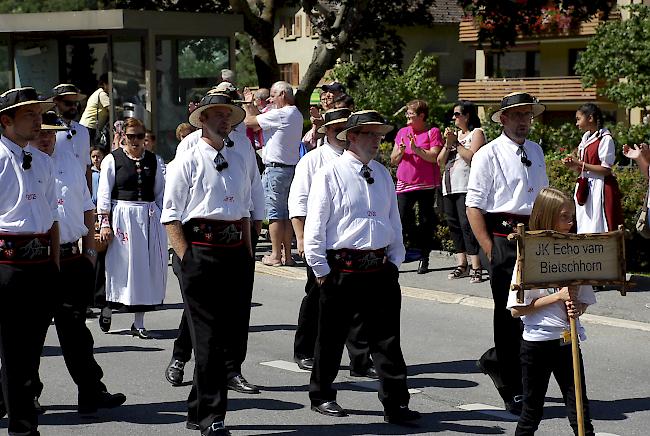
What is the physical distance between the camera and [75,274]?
8.88m

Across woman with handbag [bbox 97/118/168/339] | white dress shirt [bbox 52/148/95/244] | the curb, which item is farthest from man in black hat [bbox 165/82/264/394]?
the curb

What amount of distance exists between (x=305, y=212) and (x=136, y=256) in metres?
2.45

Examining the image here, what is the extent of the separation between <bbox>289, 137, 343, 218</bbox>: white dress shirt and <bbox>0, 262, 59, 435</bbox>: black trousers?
7.68ft

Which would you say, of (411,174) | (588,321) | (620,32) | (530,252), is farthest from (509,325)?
(620,32)

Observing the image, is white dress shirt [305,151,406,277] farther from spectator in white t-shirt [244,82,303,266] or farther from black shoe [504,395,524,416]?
spectator in white t-shirt [244,82,303,266]

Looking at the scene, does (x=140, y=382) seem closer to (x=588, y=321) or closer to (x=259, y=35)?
(x=588, y=321)

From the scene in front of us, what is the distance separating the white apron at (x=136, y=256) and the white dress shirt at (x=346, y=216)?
134 inches

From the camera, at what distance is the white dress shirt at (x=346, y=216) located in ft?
26.2

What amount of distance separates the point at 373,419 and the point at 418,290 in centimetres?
540

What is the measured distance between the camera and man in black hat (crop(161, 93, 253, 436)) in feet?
25.2

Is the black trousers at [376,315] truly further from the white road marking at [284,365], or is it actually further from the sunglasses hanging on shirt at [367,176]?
the white road marking at [284,365]

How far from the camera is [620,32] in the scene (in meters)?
27.9

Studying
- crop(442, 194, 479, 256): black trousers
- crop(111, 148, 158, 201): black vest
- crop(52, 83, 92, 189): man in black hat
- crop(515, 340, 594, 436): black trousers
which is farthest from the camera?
crop(442, 194, 479, 256): black trousers

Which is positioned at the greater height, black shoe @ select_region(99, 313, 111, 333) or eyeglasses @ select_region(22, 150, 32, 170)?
eyeglasses @ select_region(22, 150, 32, 170)
